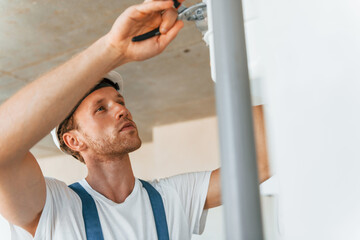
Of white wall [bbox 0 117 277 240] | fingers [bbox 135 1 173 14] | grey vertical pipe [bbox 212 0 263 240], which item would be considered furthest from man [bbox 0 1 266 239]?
white wall [bbox 0 117 277 240]

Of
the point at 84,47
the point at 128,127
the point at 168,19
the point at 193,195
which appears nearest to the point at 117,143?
the point at 128,127

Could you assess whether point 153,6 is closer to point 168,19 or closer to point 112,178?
point 168,19

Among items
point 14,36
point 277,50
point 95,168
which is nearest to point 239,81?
point 277,50

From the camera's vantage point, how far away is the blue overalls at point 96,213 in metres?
1.12

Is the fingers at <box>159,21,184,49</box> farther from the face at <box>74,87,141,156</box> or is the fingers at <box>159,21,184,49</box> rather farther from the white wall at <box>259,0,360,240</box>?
the face at <box>74,87,141,156</box>

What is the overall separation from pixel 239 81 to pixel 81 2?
208 centimetres

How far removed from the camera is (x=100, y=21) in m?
2.37

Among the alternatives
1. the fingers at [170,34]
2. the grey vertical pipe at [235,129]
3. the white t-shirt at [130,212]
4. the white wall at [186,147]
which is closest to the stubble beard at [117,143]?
the white t-shirt at [130,212]

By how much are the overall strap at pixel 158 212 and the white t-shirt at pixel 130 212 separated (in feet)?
0.04

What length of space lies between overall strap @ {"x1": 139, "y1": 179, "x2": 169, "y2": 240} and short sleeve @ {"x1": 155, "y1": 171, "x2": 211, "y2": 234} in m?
0.06

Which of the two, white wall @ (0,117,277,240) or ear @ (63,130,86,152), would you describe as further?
white wall @ (0,117,277,240)

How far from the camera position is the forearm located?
680mm

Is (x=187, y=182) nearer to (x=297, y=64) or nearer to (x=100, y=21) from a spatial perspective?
(x=297, y=64)

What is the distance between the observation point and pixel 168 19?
66 centimetres
